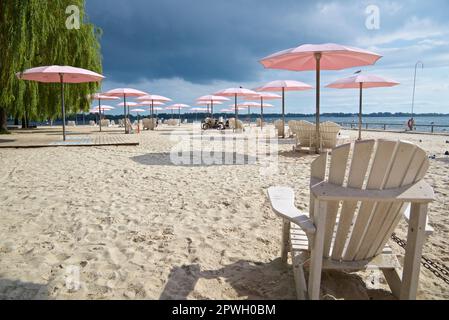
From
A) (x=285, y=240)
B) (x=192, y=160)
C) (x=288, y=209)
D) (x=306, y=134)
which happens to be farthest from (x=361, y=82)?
(x=288, y=209)

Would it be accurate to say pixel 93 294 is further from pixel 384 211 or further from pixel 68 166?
pixel 68 166

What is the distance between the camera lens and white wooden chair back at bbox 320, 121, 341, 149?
804 cm

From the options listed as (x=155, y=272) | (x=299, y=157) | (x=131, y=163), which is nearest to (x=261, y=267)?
(x=155, y=272)

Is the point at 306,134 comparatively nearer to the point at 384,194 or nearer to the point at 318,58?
the point at 318,58

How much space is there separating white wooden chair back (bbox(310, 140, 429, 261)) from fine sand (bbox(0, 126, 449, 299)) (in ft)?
1.39

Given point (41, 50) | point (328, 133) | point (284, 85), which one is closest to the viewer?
point (328, 133)

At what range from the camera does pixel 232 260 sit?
8.14 feet

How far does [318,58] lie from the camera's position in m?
7.28

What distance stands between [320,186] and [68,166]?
19.9 ft

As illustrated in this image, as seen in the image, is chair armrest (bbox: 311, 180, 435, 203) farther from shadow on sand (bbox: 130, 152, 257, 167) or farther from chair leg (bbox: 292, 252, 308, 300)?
shadow on sand (bbox: 130, 152, 257, 167)

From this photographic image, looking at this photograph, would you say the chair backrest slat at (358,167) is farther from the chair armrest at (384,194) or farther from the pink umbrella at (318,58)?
the pink umbrella at (318,58)

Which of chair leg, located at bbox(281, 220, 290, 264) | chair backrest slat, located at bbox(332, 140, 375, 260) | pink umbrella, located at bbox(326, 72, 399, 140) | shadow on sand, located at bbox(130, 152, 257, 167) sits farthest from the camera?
pink umbrella, located at bbox(326, 72, 399, 140)

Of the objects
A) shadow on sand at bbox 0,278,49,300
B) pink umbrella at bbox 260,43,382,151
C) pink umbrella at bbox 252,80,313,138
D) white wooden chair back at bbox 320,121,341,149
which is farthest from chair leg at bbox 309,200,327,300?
pink umbrella at bbox 252,80,313,138

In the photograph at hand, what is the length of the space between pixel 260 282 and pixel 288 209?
0.58 m
